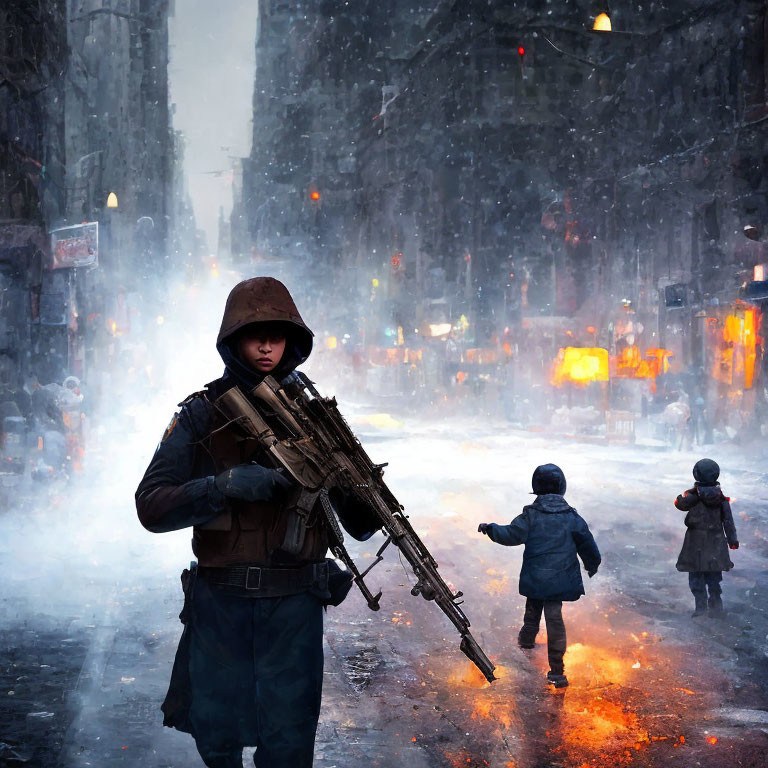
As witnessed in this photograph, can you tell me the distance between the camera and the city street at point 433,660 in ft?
16.1

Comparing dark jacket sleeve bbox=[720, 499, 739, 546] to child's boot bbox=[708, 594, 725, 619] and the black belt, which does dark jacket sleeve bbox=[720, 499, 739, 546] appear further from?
the black belt

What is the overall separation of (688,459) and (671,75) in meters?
15.2

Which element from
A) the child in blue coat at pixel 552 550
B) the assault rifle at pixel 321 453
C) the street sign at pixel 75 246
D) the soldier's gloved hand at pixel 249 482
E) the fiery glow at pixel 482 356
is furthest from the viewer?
the fiery glow at pixel 482 356

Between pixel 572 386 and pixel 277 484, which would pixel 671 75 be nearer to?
pixel 572 386

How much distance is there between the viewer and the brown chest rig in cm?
335

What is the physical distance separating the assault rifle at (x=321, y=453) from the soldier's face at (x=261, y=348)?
0.36ft

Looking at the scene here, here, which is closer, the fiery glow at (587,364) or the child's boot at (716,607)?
the child's boot at (716,607)

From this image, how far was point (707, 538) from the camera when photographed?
294 inches

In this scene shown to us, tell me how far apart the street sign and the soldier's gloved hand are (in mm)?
18591

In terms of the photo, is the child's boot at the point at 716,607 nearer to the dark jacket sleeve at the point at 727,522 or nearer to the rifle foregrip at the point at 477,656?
the dark jacket sleeve at the point at 727,522

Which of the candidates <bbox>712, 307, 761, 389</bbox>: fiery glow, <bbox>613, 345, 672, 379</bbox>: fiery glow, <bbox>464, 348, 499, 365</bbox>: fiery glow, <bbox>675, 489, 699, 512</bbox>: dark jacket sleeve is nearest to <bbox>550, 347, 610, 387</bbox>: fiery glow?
<bbox>613, 345, 672, 379</bbox>: fiery glow

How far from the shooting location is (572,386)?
3394cm

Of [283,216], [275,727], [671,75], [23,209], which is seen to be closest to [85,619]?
[275,727]

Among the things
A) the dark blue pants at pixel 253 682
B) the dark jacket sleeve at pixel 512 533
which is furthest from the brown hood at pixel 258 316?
the dark jacket sleeve at pixel 512 533
